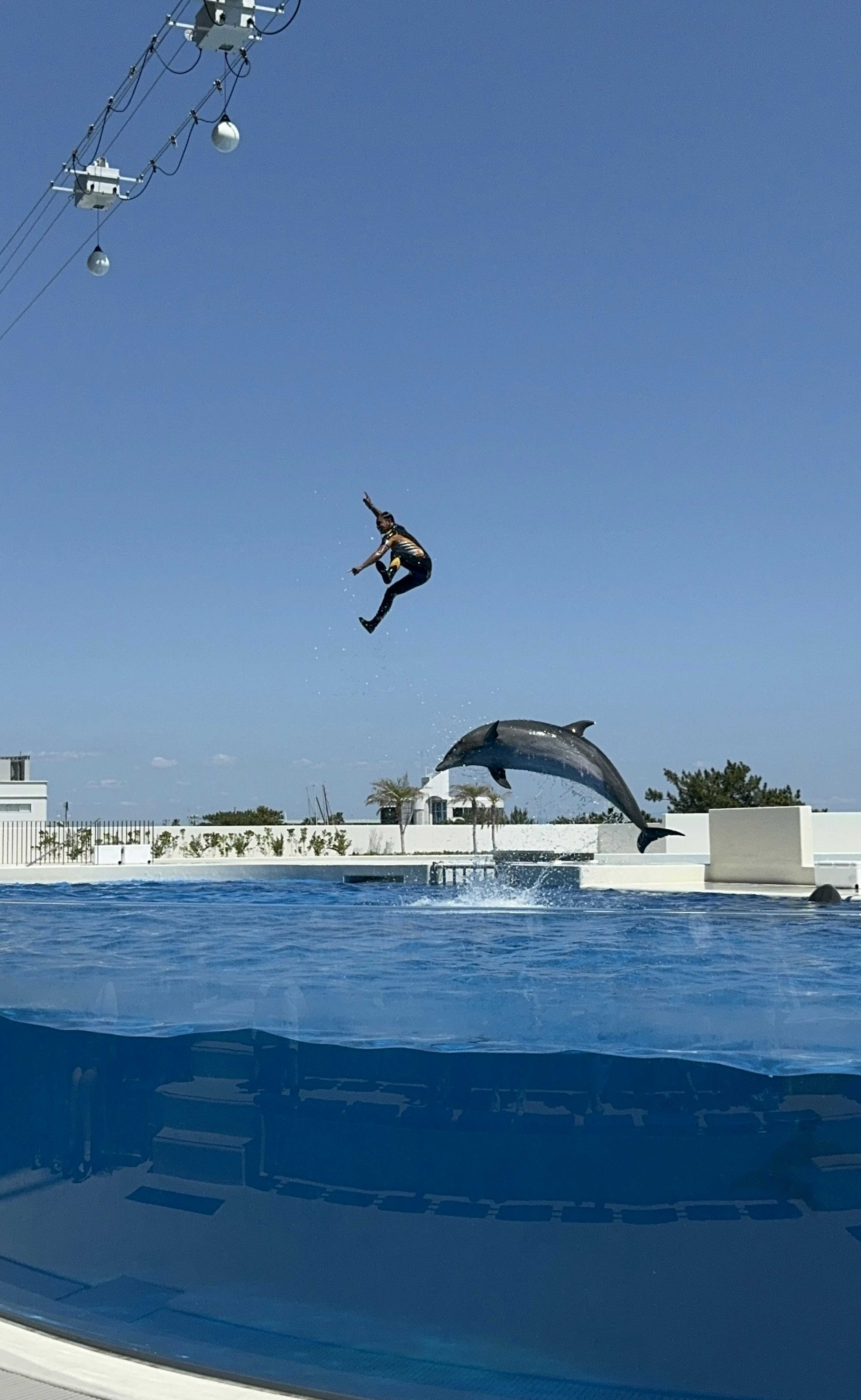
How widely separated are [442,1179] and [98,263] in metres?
9.41

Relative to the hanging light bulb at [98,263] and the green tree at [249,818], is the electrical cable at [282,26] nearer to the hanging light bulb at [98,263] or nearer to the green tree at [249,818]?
the hanging light bulb at [98,263]

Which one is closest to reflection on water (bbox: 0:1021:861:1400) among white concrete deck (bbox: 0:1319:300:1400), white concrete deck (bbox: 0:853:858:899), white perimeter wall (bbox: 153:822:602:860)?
white concrete deck (bbox: 0:1319:300:1400)

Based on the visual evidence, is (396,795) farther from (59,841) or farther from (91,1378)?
(91,1378)

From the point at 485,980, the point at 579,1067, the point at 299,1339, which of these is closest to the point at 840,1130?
the point at 579,1067

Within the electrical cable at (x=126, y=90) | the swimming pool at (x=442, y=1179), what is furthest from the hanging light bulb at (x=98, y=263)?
the swimming pool at (x=442, y=1179)

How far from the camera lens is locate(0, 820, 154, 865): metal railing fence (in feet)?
99.5

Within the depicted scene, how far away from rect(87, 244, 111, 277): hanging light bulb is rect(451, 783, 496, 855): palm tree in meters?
25.1

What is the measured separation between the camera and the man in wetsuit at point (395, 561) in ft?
37.6

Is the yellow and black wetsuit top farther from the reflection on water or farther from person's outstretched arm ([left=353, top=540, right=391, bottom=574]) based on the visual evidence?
the reflection on water

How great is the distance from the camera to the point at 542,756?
534 inches

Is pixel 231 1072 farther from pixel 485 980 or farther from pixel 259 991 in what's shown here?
pixel 485 980

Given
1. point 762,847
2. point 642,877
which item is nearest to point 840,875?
point 762,847

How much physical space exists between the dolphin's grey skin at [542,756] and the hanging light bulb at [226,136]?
646 cm

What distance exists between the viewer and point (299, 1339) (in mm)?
4984
